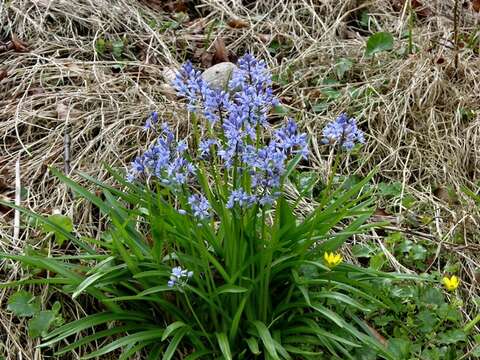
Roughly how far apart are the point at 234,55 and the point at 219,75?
0.43m

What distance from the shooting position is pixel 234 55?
13.2ft

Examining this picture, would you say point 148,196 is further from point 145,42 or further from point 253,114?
point 145,42

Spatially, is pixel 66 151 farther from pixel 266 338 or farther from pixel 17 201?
pixel 266 338

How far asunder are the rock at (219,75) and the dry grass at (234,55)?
0.22 meters

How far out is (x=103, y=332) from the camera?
95.6 inches

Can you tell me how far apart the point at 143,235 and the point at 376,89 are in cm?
153

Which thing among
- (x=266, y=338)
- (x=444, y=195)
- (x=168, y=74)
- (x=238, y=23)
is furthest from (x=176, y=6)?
(x=266, y=338)

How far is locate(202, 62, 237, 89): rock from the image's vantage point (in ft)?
11.9

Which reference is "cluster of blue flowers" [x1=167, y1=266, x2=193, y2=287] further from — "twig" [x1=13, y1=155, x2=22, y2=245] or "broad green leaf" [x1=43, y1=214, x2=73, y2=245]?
"twig" [x1=13, y1=155, x2=22, y2=245]

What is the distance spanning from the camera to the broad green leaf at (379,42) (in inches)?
151

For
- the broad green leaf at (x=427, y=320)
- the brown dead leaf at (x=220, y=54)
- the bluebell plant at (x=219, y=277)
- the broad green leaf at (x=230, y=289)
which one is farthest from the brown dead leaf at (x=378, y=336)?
the brown dead leaf at (x=220, y=54)

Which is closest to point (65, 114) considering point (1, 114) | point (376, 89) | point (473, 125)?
point (1, 114)

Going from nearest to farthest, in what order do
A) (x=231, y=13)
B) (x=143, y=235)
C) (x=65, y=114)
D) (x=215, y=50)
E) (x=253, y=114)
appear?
1. (x=253, y=114)
2. (x=143, y=235)
3. (x=65, y=114)
4. (x=215, y=50)
5. (x=231, y=13)

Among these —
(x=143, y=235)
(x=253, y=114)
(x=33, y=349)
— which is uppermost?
(x=253, y=114)
